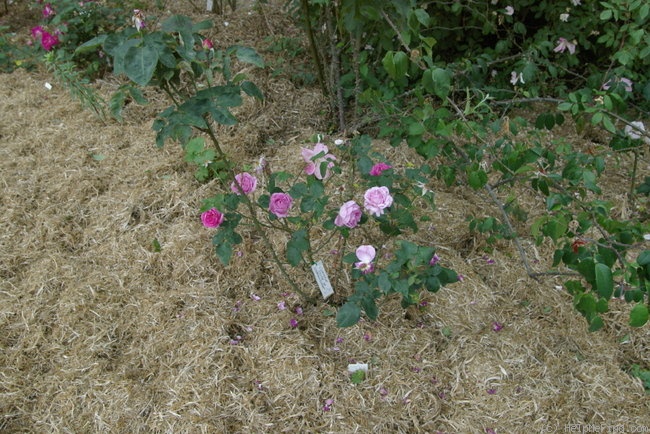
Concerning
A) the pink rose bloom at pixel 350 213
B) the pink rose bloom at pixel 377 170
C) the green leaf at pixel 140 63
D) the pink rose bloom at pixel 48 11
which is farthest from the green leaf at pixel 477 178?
the pink rose bloom at pixel 48 11

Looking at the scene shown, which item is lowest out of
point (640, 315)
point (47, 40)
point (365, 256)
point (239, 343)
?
point (239, 343)

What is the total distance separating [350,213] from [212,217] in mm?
355

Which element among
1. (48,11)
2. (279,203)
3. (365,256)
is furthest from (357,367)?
(48,11)

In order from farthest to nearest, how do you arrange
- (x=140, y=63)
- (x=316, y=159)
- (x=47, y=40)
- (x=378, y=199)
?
(x=47, y=40) → (x=316, y=159) → (x=378, y=199) → (x=140, y=63)

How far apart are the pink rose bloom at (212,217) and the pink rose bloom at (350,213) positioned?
1.03 ft

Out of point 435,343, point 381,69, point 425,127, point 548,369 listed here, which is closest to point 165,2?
Result: point 381,69

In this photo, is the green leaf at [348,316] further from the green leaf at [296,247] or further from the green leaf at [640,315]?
the green leaf at [640,315]

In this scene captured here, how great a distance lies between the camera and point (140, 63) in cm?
88

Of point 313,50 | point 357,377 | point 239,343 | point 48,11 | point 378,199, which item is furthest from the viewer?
point 48,11

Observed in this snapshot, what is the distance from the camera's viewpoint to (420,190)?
1.36 m

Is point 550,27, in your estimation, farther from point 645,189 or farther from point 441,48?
point 645,189

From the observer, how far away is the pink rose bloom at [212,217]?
123cm

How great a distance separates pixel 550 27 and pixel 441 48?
0.56m

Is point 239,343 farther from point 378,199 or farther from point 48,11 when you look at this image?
point 48,11
